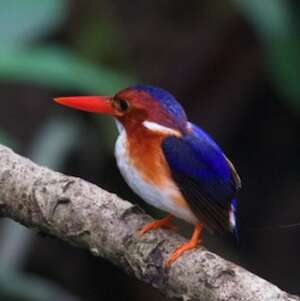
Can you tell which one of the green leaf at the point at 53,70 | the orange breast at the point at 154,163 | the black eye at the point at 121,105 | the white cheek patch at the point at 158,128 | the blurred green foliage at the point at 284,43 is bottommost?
the orange breast at the point at 154,163

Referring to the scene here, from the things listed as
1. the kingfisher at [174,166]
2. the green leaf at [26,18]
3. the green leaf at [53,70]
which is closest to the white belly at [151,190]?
the kingfisher at [174,166]

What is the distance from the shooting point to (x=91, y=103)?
8.02 ft

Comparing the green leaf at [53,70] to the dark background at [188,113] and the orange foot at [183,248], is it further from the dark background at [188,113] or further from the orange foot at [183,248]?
the orange foot at [183,248]

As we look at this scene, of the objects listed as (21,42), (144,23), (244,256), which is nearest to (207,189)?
(21,42)

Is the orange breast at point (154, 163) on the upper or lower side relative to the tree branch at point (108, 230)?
upper

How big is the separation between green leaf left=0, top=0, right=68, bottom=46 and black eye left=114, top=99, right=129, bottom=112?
166cm

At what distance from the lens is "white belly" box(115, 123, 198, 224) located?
7.52 feet

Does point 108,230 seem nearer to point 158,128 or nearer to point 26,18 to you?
point 158,128

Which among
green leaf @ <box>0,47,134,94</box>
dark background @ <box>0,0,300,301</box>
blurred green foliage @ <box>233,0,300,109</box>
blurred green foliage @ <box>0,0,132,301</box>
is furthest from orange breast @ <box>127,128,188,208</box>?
dark background @ <box>0,0,300,301</box>

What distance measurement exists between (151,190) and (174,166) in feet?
0.25

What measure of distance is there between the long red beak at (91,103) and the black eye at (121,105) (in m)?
0.02

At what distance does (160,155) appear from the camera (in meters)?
2.30

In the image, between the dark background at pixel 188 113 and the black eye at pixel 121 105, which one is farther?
the dark background at pixel 188 113

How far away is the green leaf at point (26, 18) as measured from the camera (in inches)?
157
